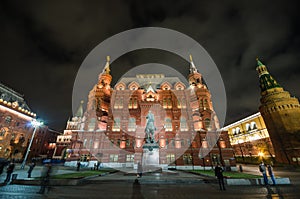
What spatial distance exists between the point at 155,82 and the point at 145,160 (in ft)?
108

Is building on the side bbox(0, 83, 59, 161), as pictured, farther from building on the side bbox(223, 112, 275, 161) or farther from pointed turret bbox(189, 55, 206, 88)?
building on the side bbox(223, 112, 275, 161)

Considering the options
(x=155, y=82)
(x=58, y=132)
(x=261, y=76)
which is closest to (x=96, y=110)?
(x=155, y=82)

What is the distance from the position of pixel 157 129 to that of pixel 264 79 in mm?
54925

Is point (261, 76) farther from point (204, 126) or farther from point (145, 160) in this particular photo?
point (145, 160)

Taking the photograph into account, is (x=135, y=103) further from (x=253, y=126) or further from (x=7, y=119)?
(x=253, y=126)

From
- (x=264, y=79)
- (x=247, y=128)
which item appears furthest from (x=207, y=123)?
(x=247, y=128)

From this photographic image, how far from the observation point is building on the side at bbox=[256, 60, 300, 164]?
4234cm

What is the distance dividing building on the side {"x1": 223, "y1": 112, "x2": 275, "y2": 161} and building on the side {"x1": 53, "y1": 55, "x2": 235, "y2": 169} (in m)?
30.5

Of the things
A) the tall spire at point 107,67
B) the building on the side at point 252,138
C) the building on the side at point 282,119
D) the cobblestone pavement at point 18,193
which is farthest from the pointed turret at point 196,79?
the cobblestone pavement at point 18,193

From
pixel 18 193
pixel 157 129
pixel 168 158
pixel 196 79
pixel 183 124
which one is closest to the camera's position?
pixel 18 193

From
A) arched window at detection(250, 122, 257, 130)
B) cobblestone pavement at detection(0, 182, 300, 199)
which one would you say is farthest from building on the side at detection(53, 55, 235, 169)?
arched window at detection(250, 122, 257, 130)

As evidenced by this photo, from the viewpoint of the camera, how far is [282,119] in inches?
1853

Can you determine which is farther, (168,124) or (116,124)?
(116,124)

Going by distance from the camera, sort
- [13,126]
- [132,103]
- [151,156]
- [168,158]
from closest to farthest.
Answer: [151,156]
[168,158]
[132,103]
[13,126]
